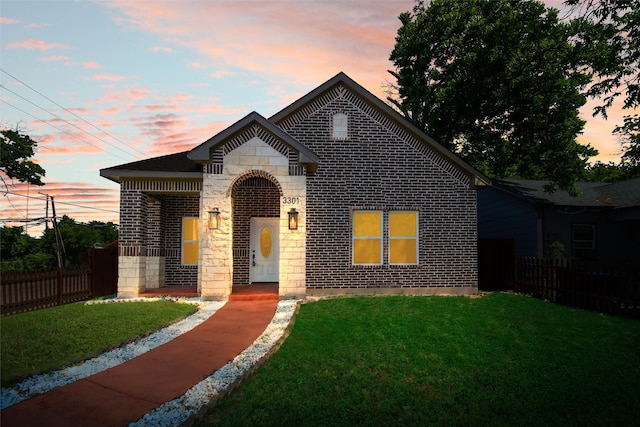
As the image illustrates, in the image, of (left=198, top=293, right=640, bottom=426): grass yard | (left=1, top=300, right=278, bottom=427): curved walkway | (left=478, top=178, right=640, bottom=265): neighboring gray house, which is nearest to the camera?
(left=1, top=300, right=278, bottom=427): curved walkway

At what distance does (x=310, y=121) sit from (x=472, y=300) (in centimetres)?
731

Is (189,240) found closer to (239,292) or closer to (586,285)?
(239,292)

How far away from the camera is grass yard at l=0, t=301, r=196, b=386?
6148mm

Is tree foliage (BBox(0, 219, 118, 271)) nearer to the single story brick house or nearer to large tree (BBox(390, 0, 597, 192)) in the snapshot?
the single story brick house

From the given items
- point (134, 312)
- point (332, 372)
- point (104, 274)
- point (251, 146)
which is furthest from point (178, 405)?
point (104, 274)

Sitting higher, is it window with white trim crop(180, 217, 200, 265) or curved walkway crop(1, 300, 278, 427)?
window with white trim crop(180, 217, 200, 265)

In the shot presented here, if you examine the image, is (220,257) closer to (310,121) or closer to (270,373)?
(310,121)

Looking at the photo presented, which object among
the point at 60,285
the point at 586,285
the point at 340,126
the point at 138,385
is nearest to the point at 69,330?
the point at 138,385

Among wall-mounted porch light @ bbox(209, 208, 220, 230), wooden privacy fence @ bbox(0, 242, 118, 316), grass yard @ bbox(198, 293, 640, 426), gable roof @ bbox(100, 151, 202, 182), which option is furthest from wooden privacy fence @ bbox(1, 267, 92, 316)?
grass yard @ bbox(198, 293, 640, 426)

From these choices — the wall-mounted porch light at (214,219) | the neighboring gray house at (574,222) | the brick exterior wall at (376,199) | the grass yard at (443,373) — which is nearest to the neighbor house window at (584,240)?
the neighboring gray house at (574,222)

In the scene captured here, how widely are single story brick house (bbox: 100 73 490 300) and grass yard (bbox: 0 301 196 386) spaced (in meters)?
1.96

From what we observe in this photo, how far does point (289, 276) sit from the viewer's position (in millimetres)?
11773

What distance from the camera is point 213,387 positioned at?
5359 millimetres

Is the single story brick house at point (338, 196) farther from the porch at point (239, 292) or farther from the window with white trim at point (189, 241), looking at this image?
the window with white trim at point (189, 241)
